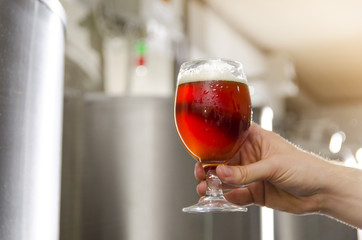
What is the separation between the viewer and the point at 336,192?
1.01 meters

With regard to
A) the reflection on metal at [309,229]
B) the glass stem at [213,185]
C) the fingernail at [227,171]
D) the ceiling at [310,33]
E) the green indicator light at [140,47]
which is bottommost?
the reflection on metal at [309,229]

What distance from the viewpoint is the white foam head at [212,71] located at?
817 mm

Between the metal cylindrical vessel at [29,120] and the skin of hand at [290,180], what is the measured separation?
34 centimetres

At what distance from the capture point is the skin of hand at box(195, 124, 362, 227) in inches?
34.7

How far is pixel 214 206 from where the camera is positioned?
754 mm

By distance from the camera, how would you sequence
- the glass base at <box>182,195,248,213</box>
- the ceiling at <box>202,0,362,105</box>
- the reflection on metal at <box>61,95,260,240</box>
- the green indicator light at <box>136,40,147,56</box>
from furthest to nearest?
1. the ceiling at <box>202,0,362,105</box>
2. the green indicator light at <box>136,40,147,56</box>
3. the reflection on metal at <box>61,95,260,240</box>
4. the glass base at <box>182,195,248,213</box>

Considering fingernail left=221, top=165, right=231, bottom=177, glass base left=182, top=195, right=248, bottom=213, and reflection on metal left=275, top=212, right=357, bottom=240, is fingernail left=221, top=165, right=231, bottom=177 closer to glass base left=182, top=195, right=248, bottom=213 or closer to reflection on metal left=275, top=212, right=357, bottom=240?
glass base left=182, top=195, right=248, bottom=213

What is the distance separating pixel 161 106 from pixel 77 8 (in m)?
0.97

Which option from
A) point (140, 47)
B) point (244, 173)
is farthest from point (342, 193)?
point (140, 47)

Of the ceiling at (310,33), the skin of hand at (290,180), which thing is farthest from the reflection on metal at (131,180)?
the ceiling at (310,33)

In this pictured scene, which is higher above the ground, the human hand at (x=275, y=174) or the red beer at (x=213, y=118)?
the red beer at (x=213, y=118)

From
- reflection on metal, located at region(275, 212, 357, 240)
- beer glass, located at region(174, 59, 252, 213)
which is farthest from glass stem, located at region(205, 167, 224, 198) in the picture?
reflection on metal, located at region(275, 212, 357, 240)

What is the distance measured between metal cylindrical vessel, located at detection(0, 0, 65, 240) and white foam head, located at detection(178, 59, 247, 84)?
11.4 inches

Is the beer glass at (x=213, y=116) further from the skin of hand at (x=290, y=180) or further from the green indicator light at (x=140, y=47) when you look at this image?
the green indicator light at (x=140, y=47)
